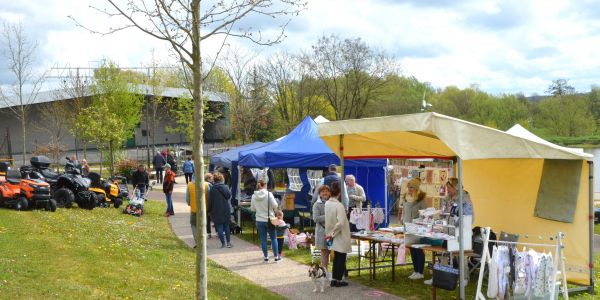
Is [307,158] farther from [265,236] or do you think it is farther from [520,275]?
[520,275]

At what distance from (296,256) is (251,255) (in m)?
0.91

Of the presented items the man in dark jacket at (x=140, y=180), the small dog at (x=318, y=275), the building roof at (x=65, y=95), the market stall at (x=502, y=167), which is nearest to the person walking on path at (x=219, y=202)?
the market stall at (x=502, y=167)

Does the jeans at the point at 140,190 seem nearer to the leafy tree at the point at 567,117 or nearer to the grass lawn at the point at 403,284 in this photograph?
the grass lawn at the point at 403,284

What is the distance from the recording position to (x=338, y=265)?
365 inches

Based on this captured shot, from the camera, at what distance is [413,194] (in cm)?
1078

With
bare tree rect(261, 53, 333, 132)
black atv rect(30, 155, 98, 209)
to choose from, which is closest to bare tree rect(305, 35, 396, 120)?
bare tree rect(261, 53, 333, 132)

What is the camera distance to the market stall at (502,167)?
7.89 metres

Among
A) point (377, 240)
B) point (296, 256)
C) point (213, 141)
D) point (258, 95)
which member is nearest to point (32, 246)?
point (296, 256)

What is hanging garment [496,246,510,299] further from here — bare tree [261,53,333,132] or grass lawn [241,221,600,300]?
bare tree [261,53,333,132]

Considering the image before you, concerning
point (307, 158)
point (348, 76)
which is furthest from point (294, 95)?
point (307, 158)

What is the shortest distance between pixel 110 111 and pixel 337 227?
22939 mm

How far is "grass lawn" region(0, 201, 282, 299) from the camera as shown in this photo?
302 inches

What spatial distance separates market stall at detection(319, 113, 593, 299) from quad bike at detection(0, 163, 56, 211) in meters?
8.42

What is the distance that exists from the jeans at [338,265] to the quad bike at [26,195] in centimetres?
921
